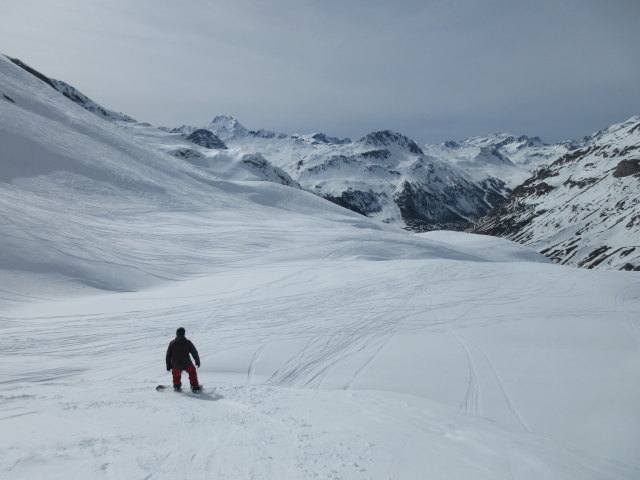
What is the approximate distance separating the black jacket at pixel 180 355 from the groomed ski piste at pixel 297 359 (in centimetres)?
70

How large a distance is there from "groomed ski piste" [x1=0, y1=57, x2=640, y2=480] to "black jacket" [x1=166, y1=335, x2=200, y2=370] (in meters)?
0.70

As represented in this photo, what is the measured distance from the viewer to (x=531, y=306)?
1606cm

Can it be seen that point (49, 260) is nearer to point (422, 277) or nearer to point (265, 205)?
point (422, 277)

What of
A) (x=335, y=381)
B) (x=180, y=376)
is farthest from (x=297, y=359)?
(x=180, y=376)

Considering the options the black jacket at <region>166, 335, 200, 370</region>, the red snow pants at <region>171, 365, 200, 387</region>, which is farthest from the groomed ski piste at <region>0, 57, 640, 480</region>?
the black jacket at <region>166, 335, 200, 370</region>

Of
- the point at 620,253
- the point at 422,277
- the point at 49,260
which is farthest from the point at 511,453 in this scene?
the point at 620,253

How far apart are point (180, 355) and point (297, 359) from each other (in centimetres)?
380

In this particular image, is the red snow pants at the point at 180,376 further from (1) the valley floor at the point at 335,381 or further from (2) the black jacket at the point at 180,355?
(1) the valley floor at the point at 335,381

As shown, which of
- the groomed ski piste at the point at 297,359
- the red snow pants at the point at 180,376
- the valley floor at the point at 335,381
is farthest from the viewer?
the red snow pants at the point at 180,376

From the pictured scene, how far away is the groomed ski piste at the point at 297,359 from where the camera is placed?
19.4 ft

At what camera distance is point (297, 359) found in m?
11.5

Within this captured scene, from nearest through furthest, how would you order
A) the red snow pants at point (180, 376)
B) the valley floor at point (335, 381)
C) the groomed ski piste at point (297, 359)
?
the valley floor at point (335, 381) → the groomed ski piste at point (297, 359) → the red snow pants at point (180, 376)

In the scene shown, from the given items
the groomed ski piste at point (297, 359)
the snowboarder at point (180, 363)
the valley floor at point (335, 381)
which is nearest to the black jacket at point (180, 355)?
the snowboarder at point (180, 363)

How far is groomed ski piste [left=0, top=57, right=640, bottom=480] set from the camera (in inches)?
233
